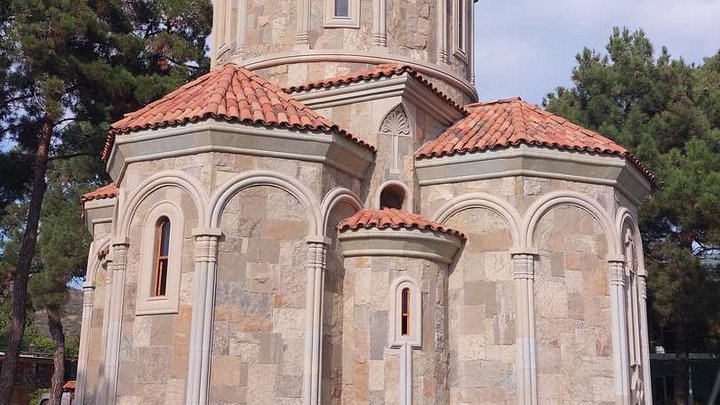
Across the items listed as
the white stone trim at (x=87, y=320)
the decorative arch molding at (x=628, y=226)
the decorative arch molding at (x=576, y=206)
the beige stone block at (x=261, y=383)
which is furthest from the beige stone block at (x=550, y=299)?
the white stone trim at (x=87, y=320)

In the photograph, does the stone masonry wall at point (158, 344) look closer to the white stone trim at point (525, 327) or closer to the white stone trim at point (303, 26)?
the white stone trim at point (303, 26)

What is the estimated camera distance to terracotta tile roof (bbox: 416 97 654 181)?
1104 centimetres

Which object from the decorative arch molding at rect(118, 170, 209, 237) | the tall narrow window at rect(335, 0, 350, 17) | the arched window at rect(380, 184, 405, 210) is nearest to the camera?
the decorative arch molding at rect(118, 170, 209, 237)

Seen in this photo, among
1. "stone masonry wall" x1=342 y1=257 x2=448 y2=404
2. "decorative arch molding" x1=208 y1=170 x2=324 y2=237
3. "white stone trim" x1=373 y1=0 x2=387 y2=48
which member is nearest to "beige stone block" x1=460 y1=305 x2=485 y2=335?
"stone masonry wall" x1=342 y1=257 x2=448 y2=404

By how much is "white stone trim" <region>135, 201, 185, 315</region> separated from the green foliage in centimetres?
1262

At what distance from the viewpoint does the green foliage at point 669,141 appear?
1861cm

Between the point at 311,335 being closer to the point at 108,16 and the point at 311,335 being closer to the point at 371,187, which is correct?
the point at 371,187

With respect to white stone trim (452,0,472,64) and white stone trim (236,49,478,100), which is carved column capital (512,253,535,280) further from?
white stone trim (452,0,472,64)

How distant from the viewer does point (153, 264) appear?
9977 millimetres

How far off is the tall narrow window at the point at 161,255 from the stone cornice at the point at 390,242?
7.17 ft

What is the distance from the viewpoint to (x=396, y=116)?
11.6 m

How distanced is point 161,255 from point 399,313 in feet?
10.0

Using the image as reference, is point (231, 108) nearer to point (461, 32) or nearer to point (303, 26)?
point (303, 26)

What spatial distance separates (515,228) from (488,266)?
63cm
